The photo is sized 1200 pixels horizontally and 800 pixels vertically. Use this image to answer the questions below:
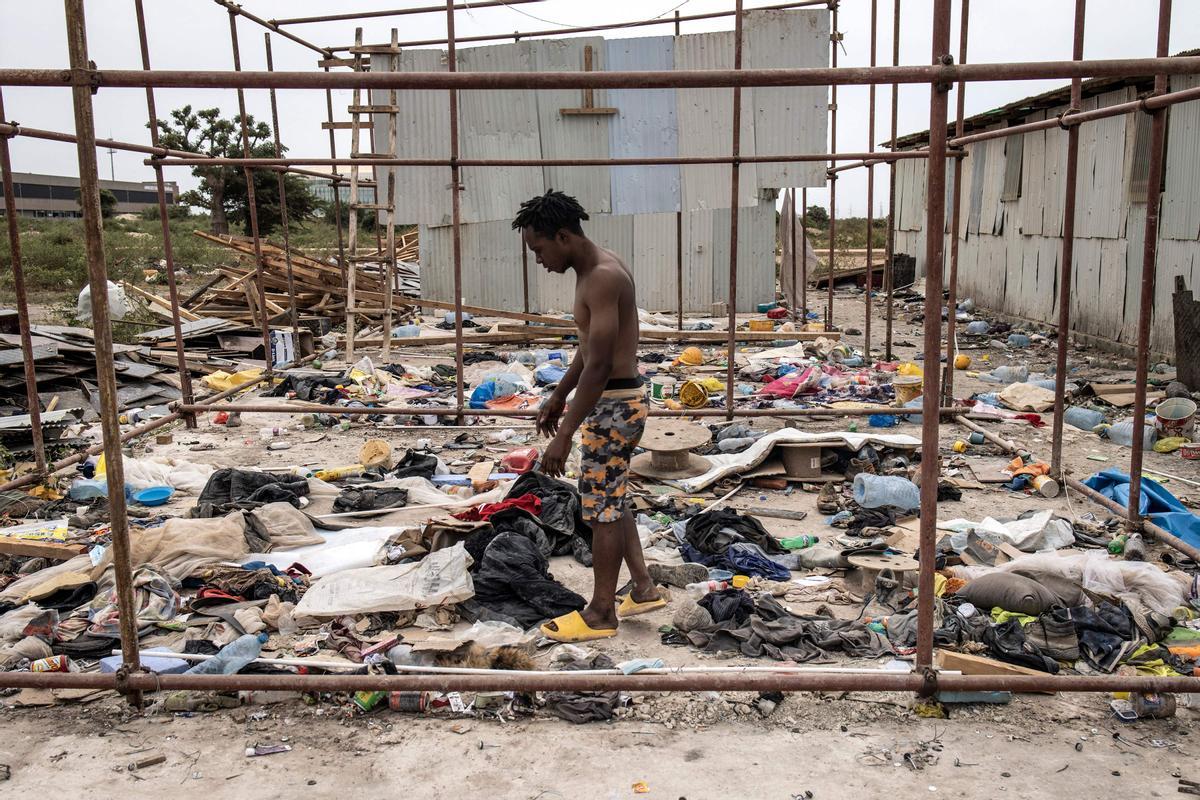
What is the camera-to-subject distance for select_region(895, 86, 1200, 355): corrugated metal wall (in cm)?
1055

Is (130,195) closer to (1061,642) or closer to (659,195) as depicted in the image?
(659,195)

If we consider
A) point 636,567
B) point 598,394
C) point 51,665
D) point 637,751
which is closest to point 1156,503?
point 636,567

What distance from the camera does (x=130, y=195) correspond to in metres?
68.0

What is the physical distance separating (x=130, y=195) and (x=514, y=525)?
7254 cm

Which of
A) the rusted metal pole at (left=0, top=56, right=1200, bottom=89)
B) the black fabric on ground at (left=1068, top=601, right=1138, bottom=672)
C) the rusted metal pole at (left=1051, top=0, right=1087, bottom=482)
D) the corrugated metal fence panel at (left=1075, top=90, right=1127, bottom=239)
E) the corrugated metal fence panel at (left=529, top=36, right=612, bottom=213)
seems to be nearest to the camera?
the rusted metal pole at (left=0, top=56, right=1200, bottom=89)

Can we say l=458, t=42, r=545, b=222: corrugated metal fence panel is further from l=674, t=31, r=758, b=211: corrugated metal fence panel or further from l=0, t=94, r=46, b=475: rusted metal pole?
l=0, t=94, r=46, b=475: rusted metal pole

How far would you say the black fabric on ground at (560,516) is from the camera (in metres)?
5.21

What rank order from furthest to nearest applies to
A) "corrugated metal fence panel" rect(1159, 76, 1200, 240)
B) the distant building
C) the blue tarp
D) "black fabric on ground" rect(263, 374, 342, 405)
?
the distant building, "corrugated metal fence panel" rect(1159, 76, 1200, 240), "black fabric on ground" rect(263, 374, 342, 405), the blue tarp

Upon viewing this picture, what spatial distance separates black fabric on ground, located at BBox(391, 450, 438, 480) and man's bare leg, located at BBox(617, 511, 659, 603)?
103 inches

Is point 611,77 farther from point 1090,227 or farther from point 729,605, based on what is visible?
point 1090,227

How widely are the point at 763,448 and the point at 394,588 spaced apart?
304 cm

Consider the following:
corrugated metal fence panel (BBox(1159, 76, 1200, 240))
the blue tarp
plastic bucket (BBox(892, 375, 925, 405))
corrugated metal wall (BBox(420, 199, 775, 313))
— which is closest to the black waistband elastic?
the blue tarp

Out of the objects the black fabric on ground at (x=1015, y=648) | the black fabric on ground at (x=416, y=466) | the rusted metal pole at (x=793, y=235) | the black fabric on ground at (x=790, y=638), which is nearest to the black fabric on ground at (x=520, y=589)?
the black fabric on ground at (x=790, y=638)

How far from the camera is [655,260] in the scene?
53.0 feet
